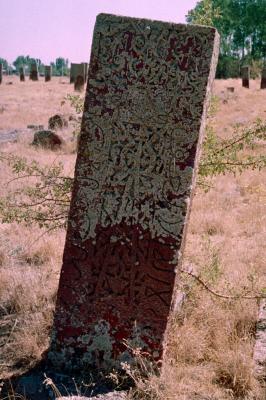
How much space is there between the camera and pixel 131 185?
295cm

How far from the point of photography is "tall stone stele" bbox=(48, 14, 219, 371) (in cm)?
286

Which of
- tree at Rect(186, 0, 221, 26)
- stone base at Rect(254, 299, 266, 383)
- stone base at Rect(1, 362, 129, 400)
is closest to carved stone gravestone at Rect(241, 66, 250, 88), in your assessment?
tree at Rect(186, 0, 221, 26)

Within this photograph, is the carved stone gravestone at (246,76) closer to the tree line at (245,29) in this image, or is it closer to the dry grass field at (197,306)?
the dry grass field at (197,306)

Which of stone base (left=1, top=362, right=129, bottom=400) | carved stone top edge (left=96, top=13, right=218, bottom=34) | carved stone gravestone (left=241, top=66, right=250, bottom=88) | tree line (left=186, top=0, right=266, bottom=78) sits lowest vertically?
stone base (left=1, top=362, right=129, bottom=400)

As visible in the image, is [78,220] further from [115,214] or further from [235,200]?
[235,200]

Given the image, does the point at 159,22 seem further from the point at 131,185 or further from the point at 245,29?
the point at 245,29

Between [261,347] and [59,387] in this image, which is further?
[261,347]

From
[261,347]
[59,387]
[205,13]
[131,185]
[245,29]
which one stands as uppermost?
[245,29]

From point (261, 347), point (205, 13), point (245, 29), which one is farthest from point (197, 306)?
point (245, 29)

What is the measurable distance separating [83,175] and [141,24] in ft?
3.04

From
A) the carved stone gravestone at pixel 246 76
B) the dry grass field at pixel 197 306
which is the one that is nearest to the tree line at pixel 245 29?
the carved stone gravestone at pixel 246 76

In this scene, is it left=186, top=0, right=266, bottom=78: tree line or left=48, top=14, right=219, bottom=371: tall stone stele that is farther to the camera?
left=186, top=0, right=266, bottom=78: tree line

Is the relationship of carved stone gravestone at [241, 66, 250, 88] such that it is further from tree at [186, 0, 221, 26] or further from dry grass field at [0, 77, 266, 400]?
tree at [186, 0, 221, 26]

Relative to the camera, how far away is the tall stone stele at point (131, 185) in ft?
9.38
